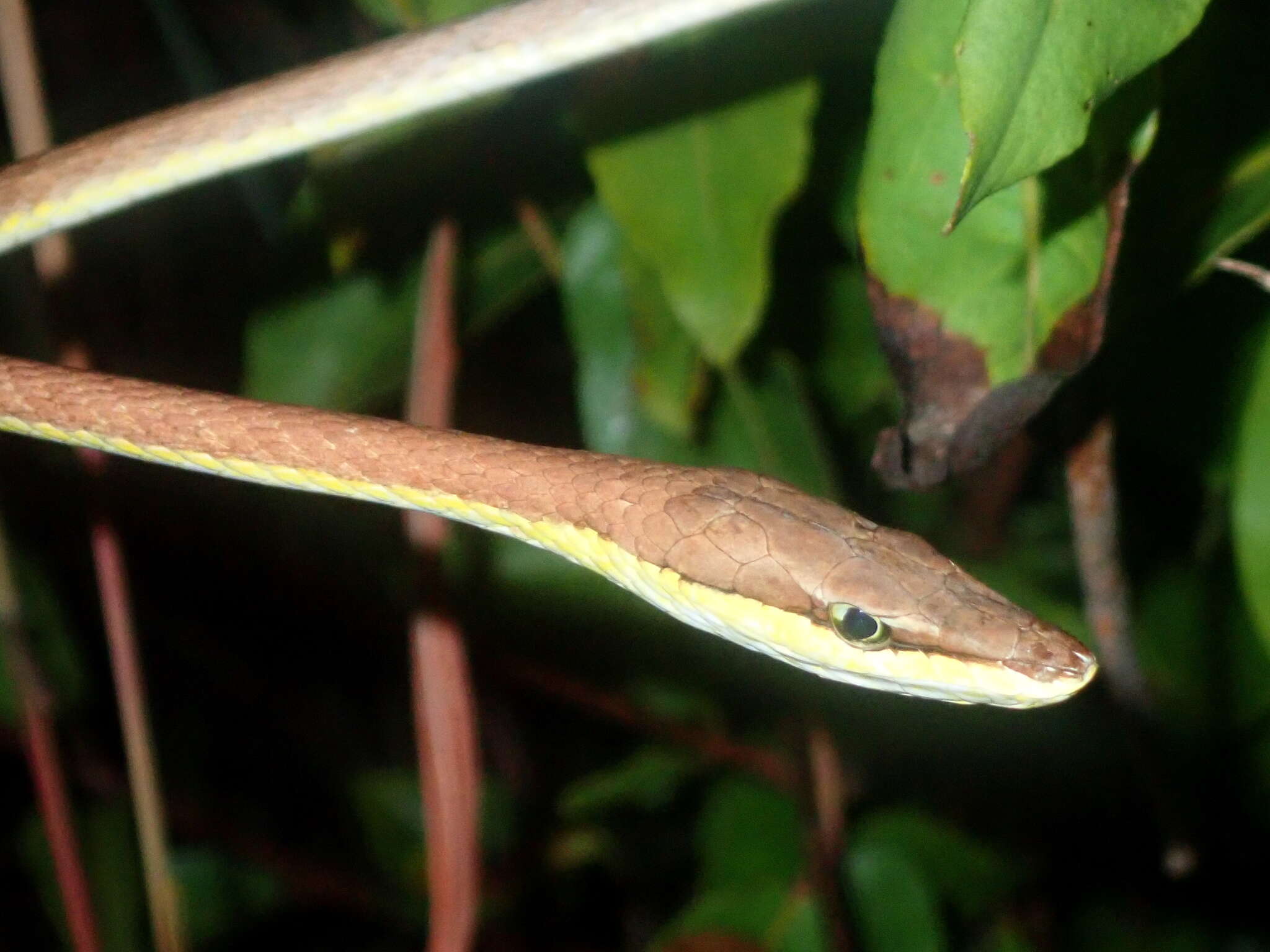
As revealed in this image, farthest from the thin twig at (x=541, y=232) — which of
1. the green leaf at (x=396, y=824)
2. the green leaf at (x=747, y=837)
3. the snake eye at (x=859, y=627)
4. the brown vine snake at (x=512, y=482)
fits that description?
the green leaf at (x=396, y=824)

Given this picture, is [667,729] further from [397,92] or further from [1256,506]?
[397,92]

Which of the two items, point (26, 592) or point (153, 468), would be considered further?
point (153, 468)

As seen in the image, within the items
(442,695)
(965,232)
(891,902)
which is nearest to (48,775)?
(442,695)

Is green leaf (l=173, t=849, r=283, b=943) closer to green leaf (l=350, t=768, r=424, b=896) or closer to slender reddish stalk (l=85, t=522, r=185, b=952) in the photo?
green leaf (l=350, t=768, r=424, b=896)

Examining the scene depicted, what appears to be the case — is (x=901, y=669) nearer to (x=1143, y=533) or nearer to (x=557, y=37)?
(x=557, y=37)

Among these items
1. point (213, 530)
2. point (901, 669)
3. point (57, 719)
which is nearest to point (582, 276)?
point (901, 669)

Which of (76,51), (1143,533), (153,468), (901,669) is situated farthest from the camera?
(153,468)
